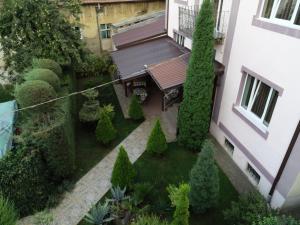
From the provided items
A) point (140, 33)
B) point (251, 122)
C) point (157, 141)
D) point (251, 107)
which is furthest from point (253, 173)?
point (140, 33)

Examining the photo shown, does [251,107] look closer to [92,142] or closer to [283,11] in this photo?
[283,11]

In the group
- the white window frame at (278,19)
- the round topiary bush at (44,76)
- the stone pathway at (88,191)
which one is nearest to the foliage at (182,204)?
the stone pathway at (88,191)

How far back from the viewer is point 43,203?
9.93m

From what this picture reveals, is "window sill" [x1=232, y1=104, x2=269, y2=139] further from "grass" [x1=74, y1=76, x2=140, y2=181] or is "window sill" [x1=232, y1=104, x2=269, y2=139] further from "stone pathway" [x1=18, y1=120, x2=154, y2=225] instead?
"grass" [x1=74, y1=76, x2=140, y2=181]

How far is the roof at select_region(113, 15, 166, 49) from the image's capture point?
1925cm

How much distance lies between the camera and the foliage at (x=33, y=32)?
13.2 meters

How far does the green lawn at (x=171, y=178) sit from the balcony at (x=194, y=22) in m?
6.04

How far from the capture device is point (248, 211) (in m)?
7.97

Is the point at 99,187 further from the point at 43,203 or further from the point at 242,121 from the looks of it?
the point at 242,121

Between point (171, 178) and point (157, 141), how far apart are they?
6.04ft

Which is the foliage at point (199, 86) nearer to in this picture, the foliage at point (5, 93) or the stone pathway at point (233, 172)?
the stone pathway at point (233, 172)

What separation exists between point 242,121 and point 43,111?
8504 mm

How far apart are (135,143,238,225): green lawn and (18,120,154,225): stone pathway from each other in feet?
3.53

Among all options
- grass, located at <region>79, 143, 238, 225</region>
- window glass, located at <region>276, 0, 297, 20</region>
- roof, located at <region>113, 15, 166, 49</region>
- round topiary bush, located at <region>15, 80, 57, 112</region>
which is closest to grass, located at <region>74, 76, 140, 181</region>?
grass, located at <region>79, 143, 238, 225</region>
